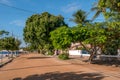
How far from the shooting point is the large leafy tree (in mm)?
57394

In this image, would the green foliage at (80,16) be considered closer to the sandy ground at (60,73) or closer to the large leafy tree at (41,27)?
the large leafy tree at (41,27)

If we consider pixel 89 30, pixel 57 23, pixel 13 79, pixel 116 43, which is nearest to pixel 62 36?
pixel 89 30

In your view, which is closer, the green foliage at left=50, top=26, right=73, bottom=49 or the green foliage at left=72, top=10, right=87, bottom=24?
the green foliage at left=50, top=26, right=73, bottom=49

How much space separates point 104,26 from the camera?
32.8 metres

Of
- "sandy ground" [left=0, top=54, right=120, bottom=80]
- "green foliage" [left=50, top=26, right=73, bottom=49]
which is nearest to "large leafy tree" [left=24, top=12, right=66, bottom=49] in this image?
"green foliage" [left=50, top=26, right=73, bottom=49]

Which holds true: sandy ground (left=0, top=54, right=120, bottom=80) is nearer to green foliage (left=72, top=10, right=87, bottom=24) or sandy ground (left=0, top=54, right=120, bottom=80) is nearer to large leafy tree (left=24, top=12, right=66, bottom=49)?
large leafy tree (left=24, top=12, right=66, bottom=49)

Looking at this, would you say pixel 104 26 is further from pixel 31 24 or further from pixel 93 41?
pixel 31 24

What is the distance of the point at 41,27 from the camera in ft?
188

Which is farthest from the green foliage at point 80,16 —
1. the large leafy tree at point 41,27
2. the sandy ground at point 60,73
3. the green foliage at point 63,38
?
the sandy ground at point 60,73

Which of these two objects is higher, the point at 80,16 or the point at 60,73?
the point at 80,16

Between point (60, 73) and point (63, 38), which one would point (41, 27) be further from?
point (60, 73)

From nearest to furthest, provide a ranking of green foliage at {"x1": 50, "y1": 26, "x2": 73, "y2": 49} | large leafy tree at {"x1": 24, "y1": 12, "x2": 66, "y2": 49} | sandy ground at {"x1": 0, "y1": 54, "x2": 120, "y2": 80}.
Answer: sandy ground at {"x1": 0, "y1": 54, "x2": 120, "y2": 80}, green foliage at {"x1": 50, "y1": 26, "x2": 73, "y2": 49}, large leafy tree at {"x1": 24, "y1": 12, "x2": 66, "y2": 49}

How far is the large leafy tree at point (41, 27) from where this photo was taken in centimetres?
5739

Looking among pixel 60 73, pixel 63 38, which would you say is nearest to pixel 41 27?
pixel 63 38
